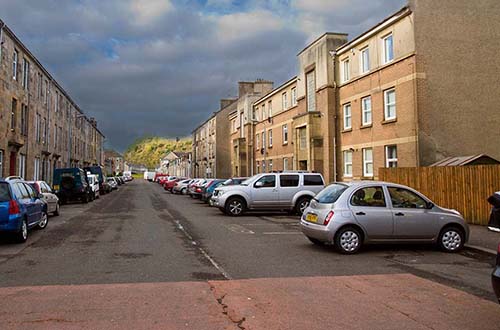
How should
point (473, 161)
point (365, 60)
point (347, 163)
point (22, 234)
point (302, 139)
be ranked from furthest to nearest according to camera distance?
1. point (302, 139)
2. point (347, 163)
3. point (365, 60)
4. point (473, 161)
5. point (22, 234)

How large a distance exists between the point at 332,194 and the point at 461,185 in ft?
25.9

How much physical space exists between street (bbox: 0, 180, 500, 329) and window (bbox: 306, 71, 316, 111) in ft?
62.0

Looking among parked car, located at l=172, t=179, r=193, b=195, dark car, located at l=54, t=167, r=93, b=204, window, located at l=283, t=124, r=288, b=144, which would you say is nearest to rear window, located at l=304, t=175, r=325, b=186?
dark car, located at l=54, t=167, r=93, b=204

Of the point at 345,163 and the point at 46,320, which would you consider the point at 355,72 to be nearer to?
the point at 345,163

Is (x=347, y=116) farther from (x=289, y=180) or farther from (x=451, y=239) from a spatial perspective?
(x=451, y=239)

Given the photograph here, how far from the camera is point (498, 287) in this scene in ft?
15.6

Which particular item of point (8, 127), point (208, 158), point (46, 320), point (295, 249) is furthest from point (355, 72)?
point (208, 158)

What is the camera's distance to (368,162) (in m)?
24.1

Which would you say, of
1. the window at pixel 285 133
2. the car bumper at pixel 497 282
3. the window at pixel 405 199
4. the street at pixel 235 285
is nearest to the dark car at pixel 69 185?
the window at pixel 285 133

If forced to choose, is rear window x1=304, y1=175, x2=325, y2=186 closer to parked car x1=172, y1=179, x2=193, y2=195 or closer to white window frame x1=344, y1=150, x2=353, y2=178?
white window frame x1=344, y1=150, x2=353, y2=178

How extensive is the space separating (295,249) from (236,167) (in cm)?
4013

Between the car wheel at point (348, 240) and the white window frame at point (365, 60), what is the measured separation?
15718 millimetres

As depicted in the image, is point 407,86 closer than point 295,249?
No

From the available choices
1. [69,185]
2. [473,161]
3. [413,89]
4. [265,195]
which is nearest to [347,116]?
[413,89]
